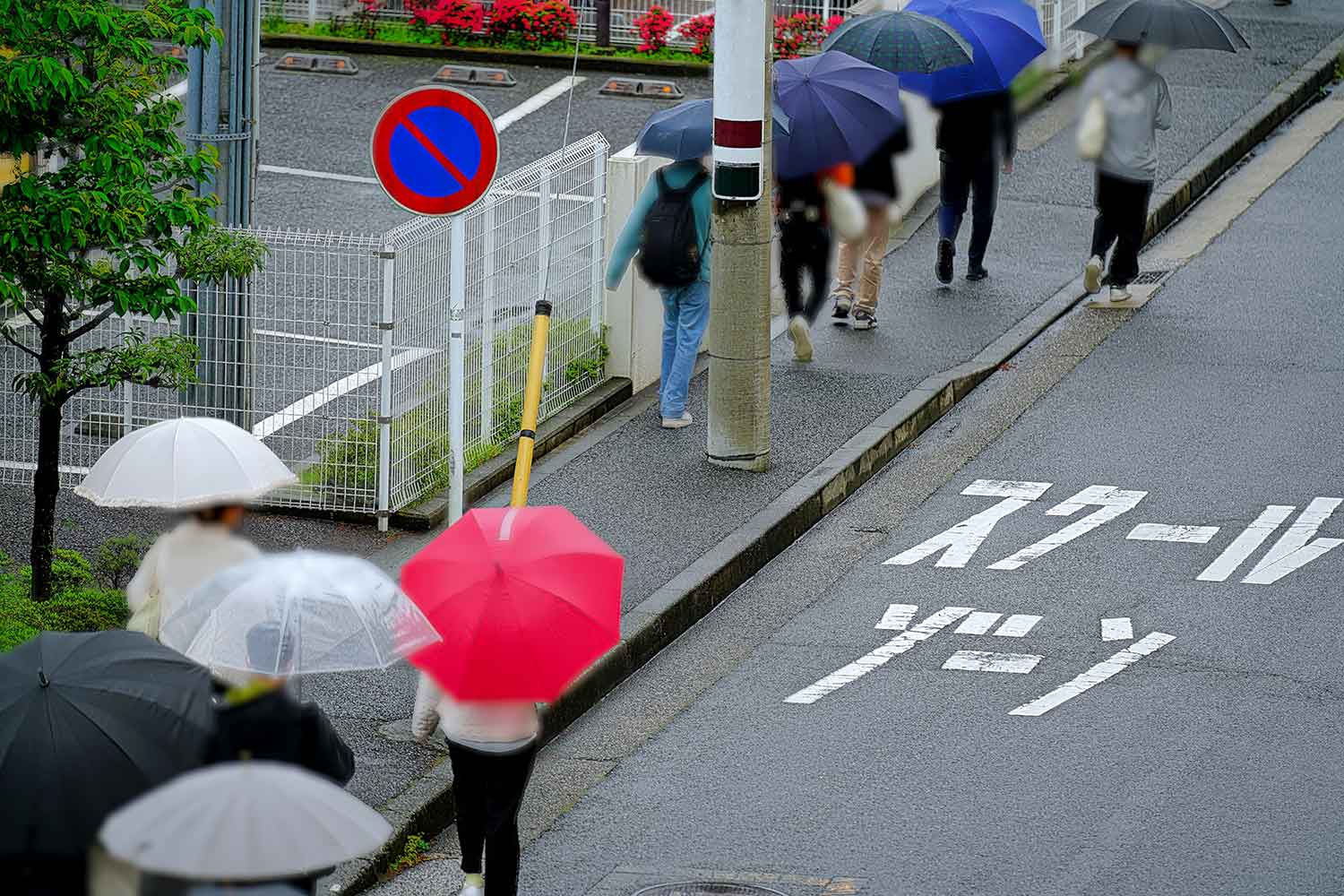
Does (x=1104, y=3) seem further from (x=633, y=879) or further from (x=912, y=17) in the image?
(x=633, y=879)

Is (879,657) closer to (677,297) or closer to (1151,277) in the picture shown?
(677,297)

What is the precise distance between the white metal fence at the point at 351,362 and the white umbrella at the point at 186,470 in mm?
3469

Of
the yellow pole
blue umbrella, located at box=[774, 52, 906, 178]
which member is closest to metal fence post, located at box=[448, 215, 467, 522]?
the yellow pole

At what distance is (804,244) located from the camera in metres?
13.1

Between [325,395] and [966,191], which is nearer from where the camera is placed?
[325,395]

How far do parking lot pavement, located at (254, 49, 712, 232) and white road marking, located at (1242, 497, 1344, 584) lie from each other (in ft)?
25.3

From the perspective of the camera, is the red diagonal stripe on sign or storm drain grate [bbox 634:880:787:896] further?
the red diagonal stripe on sign

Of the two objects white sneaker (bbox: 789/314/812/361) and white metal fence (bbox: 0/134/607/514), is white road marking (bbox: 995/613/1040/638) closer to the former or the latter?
white metal fence (bbox: 0/134/607/514)

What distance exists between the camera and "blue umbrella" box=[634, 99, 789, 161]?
11070 millimetres

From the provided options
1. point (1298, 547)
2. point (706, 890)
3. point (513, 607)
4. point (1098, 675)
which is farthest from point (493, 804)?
point (1298, 547)

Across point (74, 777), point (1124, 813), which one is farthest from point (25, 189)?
point (1124, 813)

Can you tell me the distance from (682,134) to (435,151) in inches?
125

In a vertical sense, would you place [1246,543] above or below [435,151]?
below

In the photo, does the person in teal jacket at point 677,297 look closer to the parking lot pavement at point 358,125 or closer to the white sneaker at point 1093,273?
the white sneaker at point 1093,273
